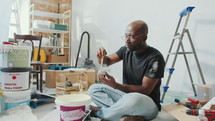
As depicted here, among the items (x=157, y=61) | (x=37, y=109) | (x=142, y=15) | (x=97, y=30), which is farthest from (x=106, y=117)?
(x=97, y=30)

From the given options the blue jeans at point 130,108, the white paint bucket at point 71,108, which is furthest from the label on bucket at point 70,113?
the blue jeans at point 130,108

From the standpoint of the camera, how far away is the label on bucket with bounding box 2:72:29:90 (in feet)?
5.16

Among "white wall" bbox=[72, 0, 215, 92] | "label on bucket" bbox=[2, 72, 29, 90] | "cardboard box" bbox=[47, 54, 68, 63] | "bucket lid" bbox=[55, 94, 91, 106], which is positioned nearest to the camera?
"bucket lid" bbox=[55, 94, 91, 106]

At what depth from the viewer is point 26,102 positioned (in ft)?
5.36

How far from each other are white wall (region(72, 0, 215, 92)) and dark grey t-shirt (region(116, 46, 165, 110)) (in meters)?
1.29

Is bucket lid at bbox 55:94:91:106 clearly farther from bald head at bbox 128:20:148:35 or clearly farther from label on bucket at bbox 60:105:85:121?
bald head at bbox 128:20:148:35

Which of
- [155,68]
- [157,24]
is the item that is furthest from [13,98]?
[157,24]

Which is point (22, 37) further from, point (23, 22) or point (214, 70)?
point (214, 70)

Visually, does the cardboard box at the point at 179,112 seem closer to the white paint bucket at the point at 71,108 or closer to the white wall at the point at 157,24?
the white paint bucket at the point at 71,108

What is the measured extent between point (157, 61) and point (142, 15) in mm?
1874

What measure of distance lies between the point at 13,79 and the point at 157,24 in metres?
2.27

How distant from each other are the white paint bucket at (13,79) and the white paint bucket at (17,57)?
0.21 feet

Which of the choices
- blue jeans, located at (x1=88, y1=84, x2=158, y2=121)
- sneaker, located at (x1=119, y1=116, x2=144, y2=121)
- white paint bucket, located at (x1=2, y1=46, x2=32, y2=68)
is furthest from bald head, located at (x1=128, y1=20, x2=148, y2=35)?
white paint bucket, located at (x1=2, y1=46, x2=32, y2=68)

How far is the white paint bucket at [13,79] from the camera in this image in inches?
62.0
